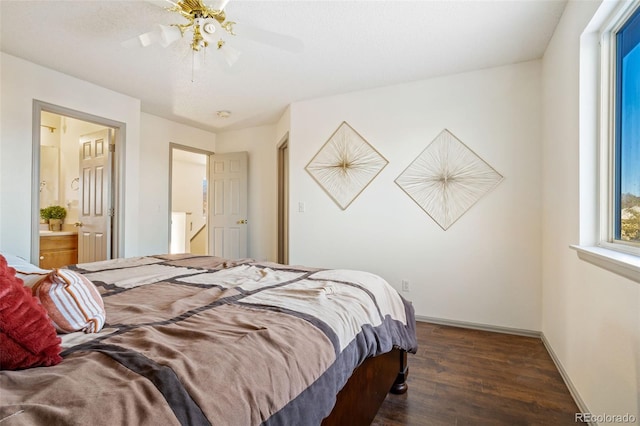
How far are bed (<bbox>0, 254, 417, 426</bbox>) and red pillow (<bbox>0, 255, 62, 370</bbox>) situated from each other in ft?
0.08

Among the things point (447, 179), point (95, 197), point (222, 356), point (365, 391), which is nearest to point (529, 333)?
point (447, 179)

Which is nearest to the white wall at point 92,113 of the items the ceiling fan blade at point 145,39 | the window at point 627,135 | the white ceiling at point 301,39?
the white ceiling at point 301,39

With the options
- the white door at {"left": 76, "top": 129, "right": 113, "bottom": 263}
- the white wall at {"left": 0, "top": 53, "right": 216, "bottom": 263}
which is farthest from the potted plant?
the white wall at {"left": 0, "top": 53, "right": 216, "bottom": 263}

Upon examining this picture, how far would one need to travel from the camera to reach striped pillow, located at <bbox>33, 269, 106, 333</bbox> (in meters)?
0.92

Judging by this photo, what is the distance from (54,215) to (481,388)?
5.42 meters

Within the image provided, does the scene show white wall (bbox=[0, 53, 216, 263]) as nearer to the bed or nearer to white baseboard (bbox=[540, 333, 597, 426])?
the bed

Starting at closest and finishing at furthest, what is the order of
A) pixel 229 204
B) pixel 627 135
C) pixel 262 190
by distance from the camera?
1. pixel 627 135
2. pixel 262 190
3. pixel 229 204

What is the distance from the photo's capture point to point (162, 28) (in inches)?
77.7

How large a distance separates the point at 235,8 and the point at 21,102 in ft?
7.44

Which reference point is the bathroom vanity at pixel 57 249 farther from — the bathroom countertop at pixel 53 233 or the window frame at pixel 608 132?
the window frame at pixel 608 132

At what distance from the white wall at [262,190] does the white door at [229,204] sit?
0.13m

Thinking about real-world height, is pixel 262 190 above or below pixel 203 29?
below

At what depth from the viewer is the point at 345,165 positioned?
3607 mm

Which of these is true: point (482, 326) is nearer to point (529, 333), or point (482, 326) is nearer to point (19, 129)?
point (529, 333)
